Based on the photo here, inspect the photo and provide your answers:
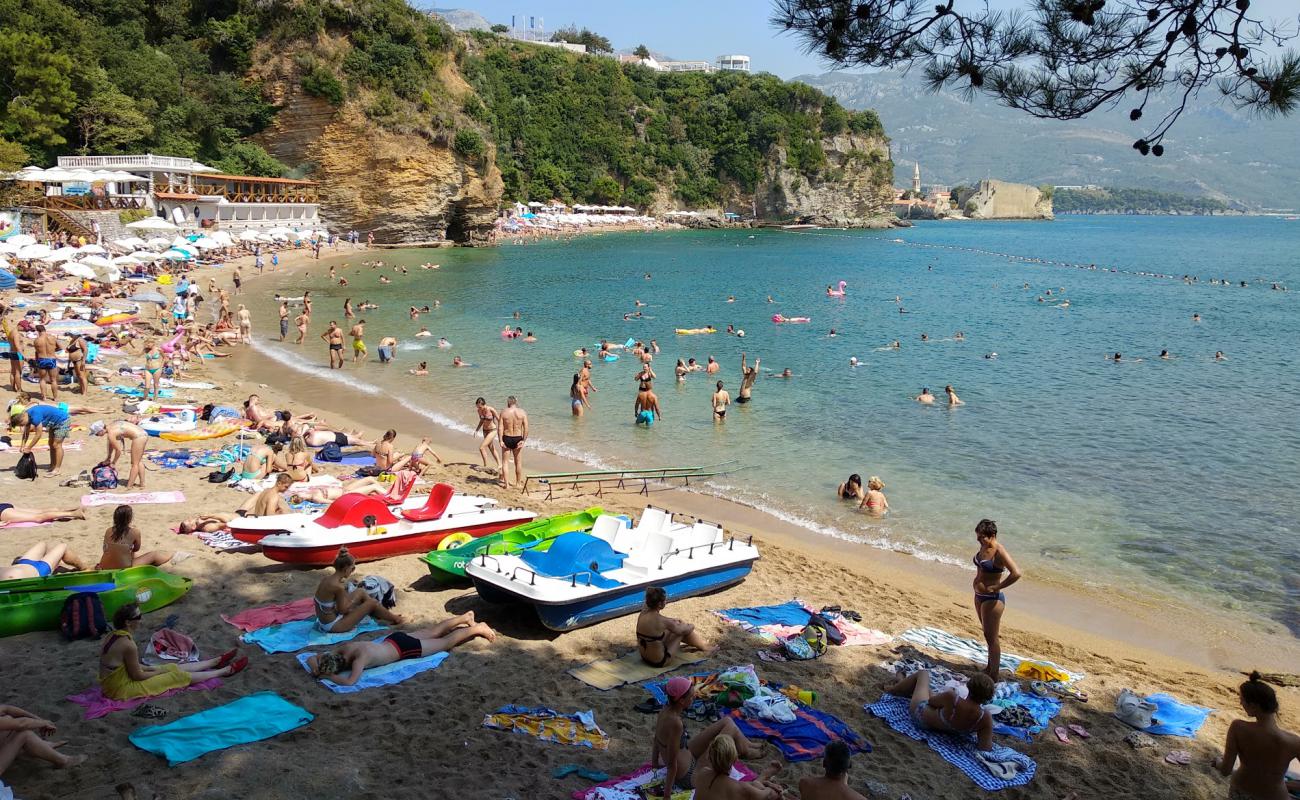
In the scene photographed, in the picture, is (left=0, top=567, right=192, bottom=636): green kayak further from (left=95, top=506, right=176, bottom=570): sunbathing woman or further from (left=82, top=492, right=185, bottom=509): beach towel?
(left=82, top=492, right=185, bottom=509): beach towel

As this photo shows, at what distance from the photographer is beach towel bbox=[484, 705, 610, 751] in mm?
6257

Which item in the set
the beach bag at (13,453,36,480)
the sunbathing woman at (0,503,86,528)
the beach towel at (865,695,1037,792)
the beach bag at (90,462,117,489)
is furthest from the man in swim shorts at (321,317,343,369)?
the beach towel at (865,695,1037,792)

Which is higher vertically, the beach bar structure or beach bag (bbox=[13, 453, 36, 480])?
the beach bar structure

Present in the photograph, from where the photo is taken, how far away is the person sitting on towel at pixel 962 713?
6.52 m

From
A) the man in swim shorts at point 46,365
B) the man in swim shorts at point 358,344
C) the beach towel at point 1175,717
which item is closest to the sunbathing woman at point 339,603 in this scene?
the beach towel at point 1175,717

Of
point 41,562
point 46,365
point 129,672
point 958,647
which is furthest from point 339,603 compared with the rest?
point 46,365

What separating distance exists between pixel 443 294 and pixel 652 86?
84.2 metres

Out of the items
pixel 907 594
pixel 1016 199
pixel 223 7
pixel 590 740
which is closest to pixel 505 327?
pixel 907 594

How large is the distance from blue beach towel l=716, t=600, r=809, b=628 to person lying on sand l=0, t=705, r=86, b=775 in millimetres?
5525

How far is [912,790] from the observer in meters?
5.91

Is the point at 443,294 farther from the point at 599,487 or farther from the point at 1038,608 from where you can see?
the point at 1038,608

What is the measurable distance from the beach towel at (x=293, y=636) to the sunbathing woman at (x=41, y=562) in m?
2.18

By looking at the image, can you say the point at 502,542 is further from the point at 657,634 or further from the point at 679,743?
the point at 679,743

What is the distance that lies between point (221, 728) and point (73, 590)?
2.89m
